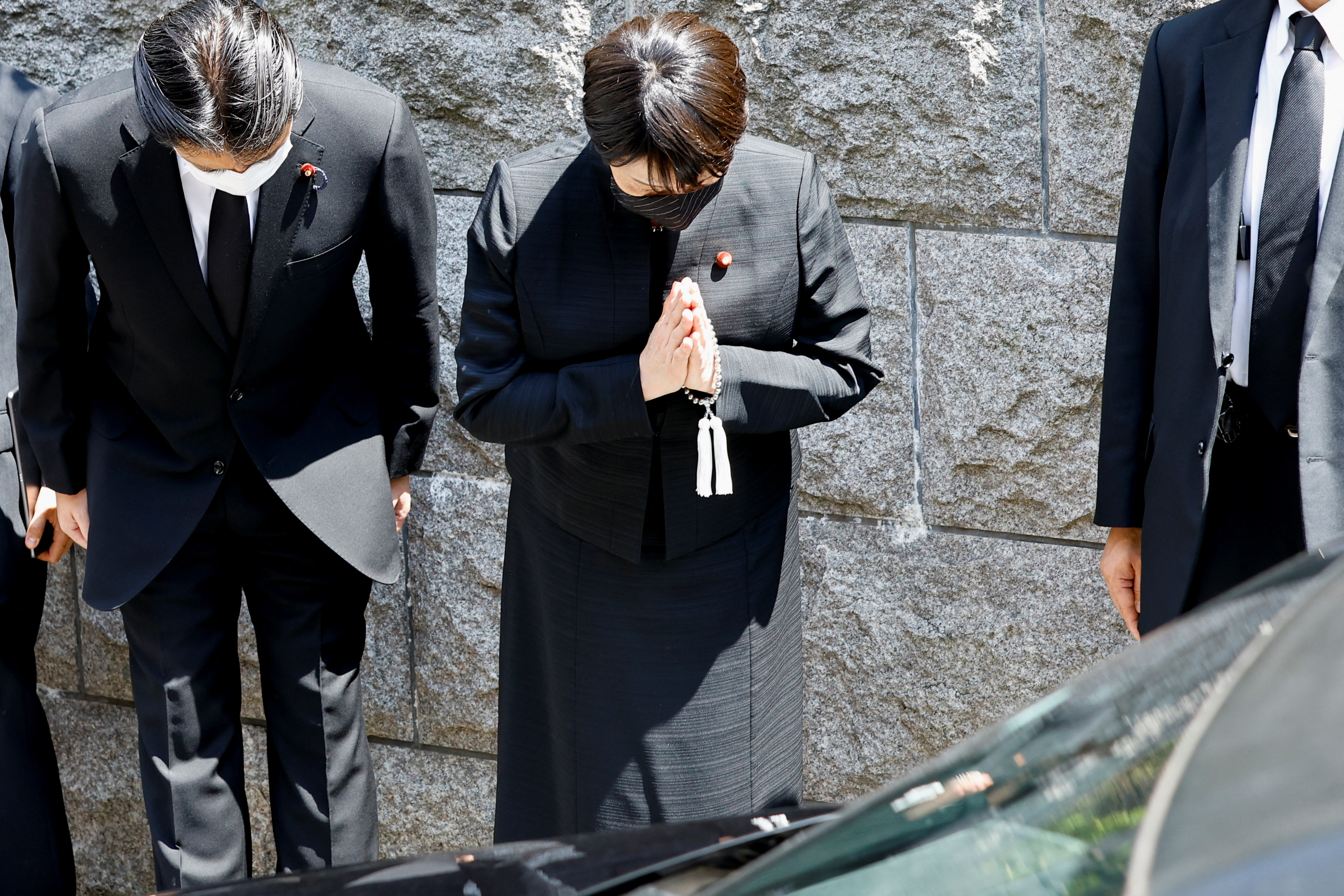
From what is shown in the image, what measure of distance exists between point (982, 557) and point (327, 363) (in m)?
1.66

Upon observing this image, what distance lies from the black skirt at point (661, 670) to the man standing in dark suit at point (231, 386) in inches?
19.5

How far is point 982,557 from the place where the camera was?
3.35 metres

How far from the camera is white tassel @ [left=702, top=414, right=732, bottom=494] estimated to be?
240 centimetres

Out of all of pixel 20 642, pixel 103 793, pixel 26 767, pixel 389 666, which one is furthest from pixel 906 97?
pixel 103 793

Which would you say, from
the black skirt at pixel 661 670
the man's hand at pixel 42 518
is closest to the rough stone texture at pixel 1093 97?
the black skirt at pixel 661 670

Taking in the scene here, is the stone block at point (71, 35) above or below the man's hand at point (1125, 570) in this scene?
above

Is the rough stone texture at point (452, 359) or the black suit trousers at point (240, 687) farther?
the rough stone texture at point (452, 359)

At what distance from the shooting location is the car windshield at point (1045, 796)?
1.09m

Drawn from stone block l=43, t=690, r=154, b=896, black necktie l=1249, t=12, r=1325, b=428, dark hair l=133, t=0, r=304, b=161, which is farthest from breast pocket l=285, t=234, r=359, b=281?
stone block l=43, t=690, r=154, b=896

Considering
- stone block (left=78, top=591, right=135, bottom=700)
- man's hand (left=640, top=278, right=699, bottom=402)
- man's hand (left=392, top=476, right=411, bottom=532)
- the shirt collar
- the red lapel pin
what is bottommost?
stone block (left=78, top=591, right=135, bottom=700)

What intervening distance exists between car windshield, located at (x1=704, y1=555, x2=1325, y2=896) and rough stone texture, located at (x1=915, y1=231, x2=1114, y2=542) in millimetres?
1869

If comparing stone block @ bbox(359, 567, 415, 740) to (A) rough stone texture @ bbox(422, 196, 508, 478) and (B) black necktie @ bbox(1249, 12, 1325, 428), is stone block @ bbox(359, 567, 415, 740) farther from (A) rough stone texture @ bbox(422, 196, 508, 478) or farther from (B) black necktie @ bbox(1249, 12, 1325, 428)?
(B) black necktie @ bbox(1249, 12, 1325, 428)

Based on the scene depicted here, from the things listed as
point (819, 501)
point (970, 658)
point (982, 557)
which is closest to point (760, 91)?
point (819, 501)

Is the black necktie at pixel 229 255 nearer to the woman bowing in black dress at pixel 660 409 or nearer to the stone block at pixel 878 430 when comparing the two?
the woman bowing in black dress at pixel 660 409
